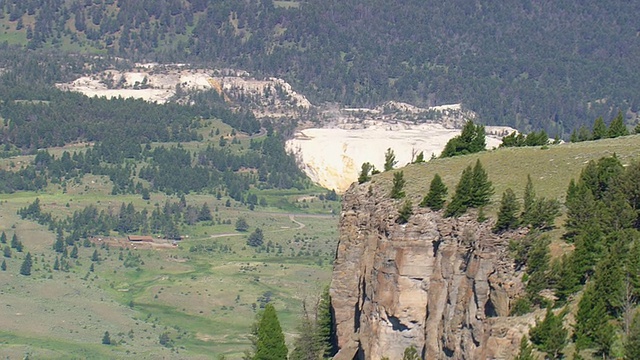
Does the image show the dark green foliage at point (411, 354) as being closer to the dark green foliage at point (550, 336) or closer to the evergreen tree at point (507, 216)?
the evergreen tree at point (507, 216)

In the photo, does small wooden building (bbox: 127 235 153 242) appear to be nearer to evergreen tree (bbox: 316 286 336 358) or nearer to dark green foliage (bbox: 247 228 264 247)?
dark green foliage (bbox: 247 228 264 247)

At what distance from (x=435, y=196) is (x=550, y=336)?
13392 millimetres

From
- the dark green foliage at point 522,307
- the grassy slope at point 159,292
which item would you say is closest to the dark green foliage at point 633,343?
the dark green foliage at point 522,307

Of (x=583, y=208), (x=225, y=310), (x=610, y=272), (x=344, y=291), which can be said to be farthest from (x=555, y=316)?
(x=225, y=310)

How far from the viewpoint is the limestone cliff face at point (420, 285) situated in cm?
6397

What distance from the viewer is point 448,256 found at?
6850cm

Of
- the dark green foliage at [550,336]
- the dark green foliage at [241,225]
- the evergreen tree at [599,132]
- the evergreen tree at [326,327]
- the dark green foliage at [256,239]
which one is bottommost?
the dark green foliage at [256,239]

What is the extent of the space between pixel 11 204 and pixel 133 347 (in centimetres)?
6406

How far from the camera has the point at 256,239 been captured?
18975cm

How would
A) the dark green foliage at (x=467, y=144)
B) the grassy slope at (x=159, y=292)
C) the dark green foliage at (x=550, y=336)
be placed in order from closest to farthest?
the dark green foliage at (x=550, y=336)
the dark green foliage at (x=467, y=144)
the grassy slope at (x=159, y=292)

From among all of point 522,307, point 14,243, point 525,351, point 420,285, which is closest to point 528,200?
point 420,285

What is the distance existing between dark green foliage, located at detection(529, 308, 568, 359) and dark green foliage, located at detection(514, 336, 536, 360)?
0.27 m

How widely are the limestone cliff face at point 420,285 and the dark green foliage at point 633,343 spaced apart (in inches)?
185

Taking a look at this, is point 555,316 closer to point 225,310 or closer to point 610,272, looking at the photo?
point 610,272
